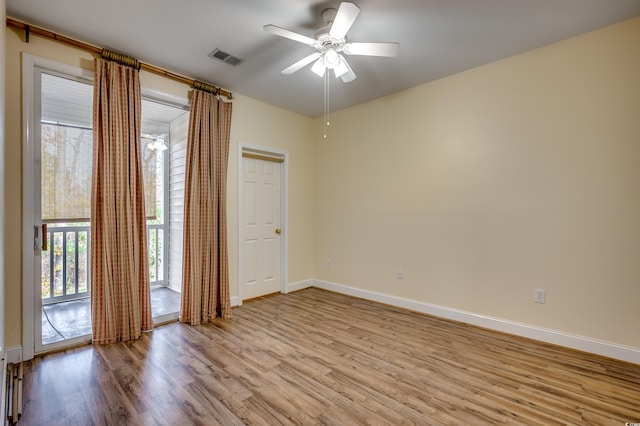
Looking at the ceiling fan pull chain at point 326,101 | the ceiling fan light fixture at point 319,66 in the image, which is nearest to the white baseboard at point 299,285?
the ceiling fan pull chain at point 326,101

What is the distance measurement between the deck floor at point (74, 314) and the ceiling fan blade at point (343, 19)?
10.6ft

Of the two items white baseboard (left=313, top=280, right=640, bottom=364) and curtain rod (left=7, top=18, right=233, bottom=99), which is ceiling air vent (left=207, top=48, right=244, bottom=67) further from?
white baseboard (left=313, top=280, right=640, bottom=364)

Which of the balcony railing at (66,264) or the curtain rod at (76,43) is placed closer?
the curtain rod at (76,43)

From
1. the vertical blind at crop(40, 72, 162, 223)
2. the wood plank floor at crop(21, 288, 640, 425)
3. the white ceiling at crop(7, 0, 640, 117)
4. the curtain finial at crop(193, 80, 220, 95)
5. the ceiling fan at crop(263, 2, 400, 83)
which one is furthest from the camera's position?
the curtain finial at crop(193, 80, 220, 95)

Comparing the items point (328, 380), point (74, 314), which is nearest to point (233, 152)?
point (74, 314)

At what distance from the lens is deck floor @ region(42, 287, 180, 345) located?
2.82m

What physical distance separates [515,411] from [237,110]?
12.8 feet

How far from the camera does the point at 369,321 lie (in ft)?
10.7

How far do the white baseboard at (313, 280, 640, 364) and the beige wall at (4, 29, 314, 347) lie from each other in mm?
1421

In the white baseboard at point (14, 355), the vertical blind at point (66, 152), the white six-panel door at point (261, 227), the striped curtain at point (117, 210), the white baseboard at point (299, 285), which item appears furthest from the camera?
the white baseboard at point (299, 285)

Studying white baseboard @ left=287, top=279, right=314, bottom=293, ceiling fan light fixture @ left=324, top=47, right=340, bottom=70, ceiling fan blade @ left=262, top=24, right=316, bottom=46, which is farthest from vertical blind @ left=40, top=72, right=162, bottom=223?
white baseboard @ left=287, top=279, right=314, bottom=293

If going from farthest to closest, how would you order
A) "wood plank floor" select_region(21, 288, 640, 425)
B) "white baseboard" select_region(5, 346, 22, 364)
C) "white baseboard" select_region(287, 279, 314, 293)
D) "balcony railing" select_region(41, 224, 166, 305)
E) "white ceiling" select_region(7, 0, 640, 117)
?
"white baseboard" select_region(287, 279, 314, 293) → "balcony railing" select_region(41, 224, 166, 305) → "white baseboard" select_region(5, 346, 22, 364) → "white ceiling" select_region(7, 0, 640, 117) → "wood plank floor" select_region(21, 288, 640, 425)

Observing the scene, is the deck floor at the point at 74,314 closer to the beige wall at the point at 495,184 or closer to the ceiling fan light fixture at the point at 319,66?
the beige wall at the point at 495,184

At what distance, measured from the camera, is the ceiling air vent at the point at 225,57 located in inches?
109
